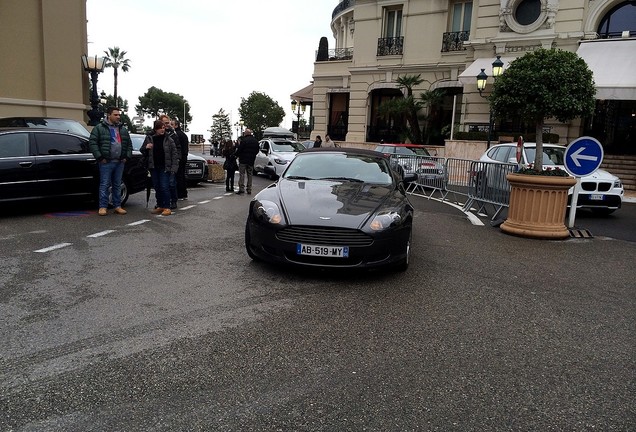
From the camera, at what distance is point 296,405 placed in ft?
9.07

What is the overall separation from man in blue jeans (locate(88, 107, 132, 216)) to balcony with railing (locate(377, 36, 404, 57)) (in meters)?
21.8

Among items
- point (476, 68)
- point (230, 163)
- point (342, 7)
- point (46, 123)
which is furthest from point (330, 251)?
point (342, 7)

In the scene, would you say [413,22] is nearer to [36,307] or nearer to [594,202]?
[594,202]

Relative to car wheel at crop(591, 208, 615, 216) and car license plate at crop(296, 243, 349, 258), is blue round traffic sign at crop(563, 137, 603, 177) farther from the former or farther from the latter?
car license plate at crop(296, 243, 349, 258)

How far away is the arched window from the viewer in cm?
1989

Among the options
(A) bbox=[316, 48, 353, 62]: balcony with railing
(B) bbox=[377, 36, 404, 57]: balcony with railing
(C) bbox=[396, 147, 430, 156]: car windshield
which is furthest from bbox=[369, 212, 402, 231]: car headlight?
(A) bbox=[316, 48, 353, 62]: balcony with railing

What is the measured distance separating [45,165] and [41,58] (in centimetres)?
1023

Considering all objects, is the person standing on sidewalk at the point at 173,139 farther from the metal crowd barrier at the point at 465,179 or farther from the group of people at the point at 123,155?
the metal crowd barrier at the point at 465,179

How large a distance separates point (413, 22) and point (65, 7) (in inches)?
696

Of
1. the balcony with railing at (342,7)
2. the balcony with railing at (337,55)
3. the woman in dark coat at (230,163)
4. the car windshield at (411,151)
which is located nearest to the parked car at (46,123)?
the woman in dark coat at (230,163)

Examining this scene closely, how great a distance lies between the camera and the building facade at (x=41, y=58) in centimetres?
1571

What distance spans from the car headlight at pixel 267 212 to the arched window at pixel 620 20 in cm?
2073

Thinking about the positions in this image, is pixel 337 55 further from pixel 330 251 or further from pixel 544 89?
pixel 330 251

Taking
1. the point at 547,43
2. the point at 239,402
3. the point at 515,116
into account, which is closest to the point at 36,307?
the point at 239,402
